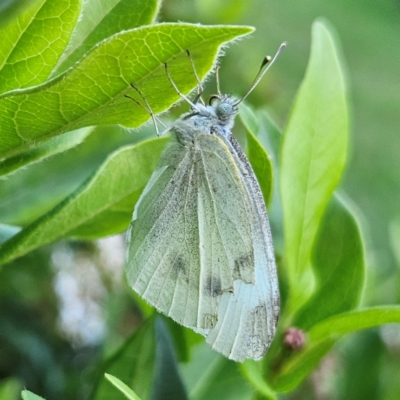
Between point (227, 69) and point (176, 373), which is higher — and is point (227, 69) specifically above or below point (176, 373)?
below

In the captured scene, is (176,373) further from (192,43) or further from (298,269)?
(192,43)

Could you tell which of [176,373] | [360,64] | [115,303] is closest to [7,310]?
[115,303]

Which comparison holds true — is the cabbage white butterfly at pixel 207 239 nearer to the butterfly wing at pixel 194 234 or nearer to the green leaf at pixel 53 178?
the butterfly wing at pixel 194 234

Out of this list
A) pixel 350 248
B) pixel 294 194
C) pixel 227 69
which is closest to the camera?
pixel 294 194

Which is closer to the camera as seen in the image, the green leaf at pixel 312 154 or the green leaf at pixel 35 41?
the green leaf at pixel 35 41

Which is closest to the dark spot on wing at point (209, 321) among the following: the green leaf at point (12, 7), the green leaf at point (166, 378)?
the green leaf at point (166, 378)
